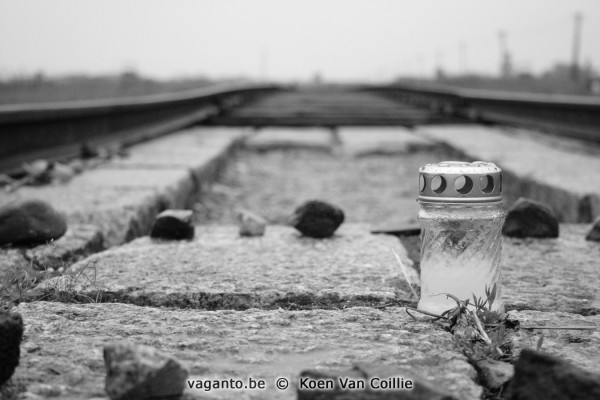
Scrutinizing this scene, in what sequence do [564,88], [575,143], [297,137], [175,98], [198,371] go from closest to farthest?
[198,371], [575,143], [297,137], [175,98], [564,88]

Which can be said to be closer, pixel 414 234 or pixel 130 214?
pixel 414 234

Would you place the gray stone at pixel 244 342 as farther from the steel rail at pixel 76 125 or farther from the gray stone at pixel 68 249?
the steel rail at pixel 76 125

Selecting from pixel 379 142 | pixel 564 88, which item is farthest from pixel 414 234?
pixel 564 88

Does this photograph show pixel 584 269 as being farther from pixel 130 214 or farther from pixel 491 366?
pixel 130 214

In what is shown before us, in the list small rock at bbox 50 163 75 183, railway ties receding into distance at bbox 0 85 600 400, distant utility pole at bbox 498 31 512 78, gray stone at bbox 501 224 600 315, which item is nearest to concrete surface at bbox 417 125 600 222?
railway ties receding into distance at bbox 0 85 600 400

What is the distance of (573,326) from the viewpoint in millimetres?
1410

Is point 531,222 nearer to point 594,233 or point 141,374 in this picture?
point 594,233

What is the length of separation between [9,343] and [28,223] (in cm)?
115

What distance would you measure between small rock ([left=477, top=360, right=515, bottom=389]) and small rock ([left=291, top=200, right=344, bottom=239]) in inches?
46.3

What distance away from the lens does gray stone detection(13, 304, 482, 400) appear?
1.16 m

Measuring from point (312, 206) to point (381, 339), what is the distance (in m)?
1.09

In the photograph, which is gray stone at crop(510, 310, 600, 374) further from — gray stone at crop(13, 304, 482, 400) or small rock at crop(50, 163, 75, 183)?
small rock at crop(50, 163, 75, 183)

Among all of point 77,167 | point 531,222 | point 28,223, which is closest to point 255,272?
point 28,223

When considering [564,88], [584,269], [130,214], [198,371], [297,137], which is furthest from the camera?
[564,88]
